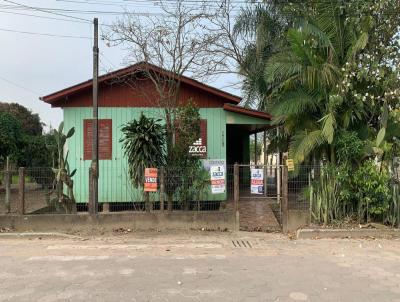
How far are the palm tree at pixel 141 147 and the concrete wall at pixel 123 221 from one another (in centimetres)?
58

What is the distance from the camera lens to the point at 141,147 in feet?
38.8

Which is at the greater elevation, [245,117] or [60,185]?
[245,117]

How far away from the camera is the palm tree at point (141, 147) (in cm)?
1182

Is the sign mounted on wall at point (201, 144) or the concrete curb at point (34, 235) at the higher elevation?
the sign mounted on wall at point (201, 144)

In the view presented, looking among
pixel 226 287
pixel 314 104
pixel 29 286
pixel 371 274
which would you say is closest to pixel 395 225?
pixel 314 104

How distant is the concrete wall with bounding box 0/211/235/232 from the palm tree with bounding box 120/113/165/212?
58cm

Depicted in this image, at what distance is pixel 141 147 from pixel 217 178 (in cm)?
206

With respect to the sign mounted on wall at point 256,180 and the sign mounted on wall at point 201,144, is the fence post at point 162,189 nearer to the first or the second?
the sign mounted on wall at point 201,144

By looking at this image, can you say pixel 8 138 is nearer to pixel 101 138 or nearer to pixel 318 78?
pixel 101 138

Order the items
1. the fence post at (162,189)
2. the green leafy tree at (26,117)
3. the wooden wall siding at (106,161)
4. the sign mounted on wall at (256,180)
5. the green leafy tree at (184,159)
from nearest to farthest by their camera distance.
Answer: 1. the fence post at (162,189)
2. the sign mounted on wall at (256,180)
3. the green leafy tree at (184,159)
4. the wooden wall siding at (106,161)
5. the green leafy tree at (26,117)

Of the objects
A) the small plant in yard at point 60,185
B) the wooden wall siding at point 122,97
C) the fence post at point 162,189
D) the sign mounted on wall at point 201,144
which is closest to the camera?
the fence post at point 162,189

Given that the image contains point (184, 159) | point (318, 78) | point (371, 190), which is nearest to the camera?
point (371, 190)

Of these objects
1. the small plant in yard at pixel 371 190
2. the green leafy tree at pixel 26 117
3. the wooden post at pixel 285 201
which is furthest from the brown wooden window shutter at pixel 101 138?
the green leafy tree at pixel 26 117

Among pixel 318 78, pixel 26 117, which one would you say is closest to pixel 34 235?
pixel 318 78
